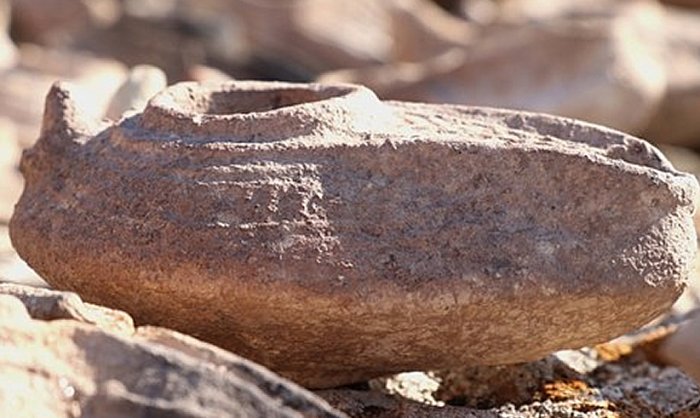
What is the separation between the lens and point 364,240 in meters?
2.64

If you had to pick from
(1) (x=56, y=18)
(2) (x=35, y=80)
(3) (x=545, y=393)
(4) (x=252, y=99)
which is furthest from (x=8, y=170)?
(1) (x=56, y=18)

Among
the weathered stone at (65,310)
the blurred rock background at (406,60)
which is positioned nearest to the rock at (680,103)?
the blurred rock background at (406,60)

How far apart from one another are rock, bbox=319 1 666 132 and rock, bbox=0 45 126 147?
115 cm

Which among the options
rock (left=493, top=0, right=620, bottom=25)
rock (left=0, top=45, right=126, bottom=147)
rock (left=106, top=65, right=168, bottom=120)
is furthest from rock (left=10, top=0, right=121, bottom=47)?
rock (left=106, top=65, right=168, bottom=120)

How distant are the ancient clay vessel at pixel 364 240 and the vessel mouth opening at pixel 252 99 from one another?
193 mm

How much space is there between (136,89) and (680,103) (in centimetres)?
445

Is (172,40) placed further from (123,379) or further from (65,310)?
(123,379)

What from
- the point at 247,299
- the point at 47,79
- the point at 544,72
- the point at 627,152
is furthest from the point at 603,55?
the point at 247,299

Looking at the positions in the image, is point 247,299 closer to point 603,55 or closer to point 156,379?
point 156,379

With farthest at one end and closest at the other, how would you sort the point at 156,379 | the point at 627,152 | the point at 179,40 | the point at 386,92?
the point at 179,40, the point at 386,92, the point at 627,152, the point at 156,379

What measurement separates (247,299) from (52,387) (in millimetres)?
478

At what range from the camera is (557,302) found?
2672 millimetres

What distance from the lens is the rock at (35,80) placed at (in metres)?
6.62

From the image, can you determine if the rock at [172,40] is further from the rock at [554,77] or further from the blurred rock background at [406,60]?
the rock at [554,77]
